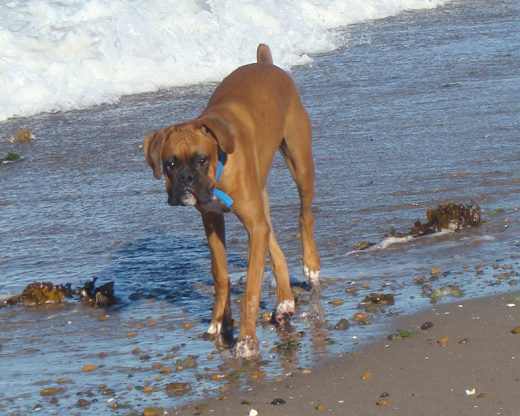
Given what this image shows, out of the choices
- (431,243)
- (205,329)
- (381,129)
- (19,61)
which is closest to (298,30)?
(19,61)

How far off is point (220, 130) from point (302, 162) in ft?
4.57

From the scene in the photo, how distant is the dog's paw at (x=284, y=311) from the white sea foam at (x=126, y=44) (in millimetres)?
6825

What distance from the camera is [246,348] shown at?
4.45 metres

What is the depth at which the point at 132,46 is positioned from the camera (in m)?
13.1

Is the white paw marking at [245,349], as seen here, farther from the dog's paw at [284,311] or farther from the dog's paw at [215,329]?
the dog's paw at [284,311]

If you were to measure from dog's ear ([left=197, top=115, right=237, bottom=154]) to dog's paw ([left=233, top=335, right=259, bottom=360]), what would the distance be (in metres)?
0.97

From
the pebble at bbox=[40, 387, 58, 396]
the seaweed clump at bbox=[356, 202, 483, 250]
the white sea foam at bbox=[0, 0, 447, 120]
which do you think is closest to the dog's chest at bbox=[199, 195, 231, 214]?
the pebble at bbox=[40, 387, 58, 396]

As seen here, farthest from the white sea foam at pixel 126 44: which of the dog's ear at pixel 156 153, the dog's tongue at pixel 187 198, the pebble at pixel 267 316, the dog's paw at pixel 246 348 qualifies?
the dog's paw at pixel 246 348

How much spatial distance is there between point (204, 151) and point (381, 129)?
510cm

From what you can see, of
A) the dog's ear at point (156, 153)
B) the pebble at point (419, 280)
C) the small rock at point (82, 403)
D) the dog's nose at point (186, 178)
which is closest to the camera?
the small rock at point (82, 403)

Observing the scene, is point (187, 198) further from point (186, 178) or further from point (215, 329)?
point (215, 329)

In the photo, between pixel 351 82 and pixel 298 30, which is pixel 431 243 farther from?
pixel 298 30

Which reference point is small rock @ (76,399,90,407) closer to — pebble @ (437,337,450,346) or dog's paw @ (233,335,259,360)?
dog's paw @ (233,335,259,360)

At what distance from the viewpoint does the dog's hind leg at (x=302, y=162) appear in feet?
18.4
